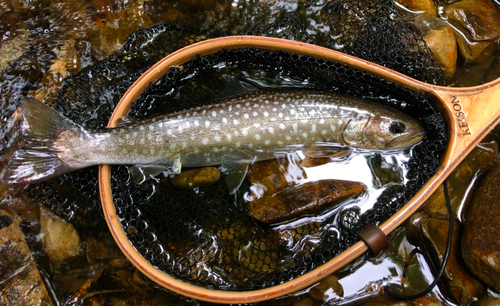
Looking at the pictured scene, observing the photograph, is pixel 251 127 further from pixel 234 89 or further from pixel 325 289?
pixel 325 289

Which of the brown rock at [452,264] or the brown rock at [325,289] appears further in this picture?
the brown rock at [325,289]

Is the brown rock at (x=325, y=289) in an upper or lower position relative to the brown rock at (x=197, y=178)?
lower

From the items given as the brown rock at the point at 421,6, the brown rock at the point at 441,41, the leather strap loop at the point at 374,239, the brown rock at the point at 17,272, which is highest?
the brown rock at the point at 421,6

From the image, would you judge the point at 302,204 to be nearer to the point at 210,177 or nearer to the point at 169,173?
the point at 210,177

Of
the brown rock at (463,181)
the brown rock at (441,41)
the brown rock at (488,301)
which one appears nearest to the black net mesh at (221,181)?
the brown rock at (441,41)

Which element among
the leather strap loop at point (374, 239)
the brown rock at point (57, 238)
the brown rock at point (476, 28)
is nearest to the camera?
the leather strap loop at point (374, 239)

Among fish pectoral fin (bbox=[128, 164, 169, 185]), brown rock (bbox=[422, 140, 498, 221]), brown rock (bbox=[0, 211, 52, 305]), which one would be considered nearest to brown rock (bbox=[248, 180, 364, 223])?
brown rock (bbox=[422, 140, 498, 221])

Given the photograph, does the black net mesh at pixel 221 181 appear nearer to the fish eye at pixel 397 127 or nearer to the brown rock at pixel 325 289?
the fish eye at pixel 397 127

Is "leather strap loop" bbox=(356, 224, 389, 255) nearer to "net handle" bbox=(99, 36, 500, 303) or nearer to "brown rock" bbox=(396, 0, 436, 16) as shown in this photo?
"net handle" bbox=(99, 36, 500, 303)
